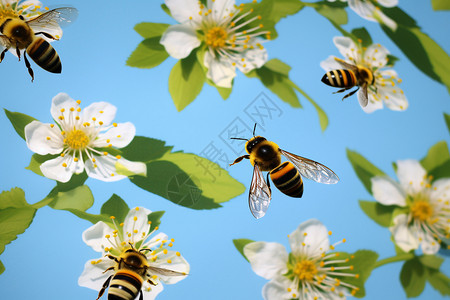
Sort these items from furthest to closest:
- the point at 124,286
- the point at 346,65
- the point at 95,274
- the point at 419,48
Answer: the point at 419,48 → the point at 346,65 → the point at 95,274 → the point at 124,286

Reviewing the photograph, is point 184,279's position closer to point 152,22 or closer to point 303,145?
point 303,145

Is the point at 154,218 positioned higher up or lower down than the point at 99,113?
lower down

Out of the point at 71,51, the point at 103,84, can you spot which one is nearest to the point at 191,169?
the point at 103,84

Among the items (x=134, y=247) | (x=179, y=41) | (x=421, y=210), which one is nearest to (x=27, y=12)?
(x=179, y=41)

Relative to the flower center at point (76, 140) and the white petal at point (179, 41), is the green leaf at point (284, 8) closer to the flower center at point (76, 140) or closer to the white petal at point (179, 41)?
the white petal at point (179, 41)

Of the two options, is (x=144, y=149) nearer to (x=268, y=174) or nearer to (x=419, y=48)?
(x=268, y=174)

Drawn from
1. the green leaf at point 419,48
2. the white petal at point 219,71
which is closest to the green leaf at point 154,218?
the white petal at point 219,71

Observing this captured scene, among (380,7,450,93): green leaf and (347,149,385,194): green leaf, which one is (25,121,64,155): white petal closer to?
(347,149,385,194): green leaf
